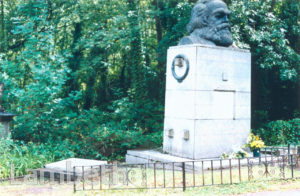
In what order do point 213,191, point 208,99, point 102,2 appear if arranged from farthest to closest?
point 102,2 < point 208,99 < point 213,191

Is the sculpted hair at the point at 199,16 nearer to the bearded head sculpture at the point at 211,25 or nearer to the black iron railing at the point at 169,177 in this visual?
the bearded head sculpture at the point at 211,25

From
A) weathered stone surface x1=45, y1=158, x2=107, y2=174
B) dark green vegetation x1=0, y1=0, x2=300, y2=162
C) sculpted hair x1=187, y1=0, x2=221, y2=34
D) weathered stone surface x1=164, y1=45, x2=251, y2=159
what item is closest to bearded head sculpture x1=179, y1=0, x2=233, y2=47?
sculpted hair x1=187, y1=0, x2=221, y2=34

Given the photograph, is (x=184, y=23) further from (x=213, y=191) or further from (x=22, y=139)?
(x=213, y=191)

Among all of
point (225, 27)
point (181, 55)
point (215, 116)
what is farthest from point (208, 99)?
point (225, 27)

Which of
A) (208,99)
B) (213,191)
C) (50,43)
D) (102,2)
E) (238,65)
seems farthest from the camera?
(102,2)

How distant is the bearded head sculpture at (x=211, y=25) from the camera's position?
1030 cm

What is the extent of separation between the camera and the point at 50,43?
485 inches

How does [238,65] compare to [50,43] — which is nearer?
[238,65]

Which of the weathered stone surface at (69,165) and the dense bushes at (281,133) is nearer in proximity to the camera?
the weathered stone surface at (69,165)

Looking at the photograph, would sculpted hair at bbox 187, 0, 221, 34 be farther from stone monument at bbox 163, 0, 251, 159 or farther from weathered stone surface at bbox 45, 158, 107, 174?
weathered stone surface at bbox 45, 158, 107, 174

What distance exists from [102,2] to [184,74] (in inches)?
267

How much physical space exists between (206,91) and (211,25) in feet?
6.46

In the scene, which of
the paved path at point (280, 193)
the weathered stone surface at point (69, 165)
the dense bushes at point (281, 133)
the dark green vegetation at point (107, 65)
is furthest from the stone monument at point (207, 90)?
the dense bushes at point (281, 133)

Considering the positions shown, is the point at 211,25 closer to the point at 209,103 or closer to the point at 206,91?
the point at 206,91
